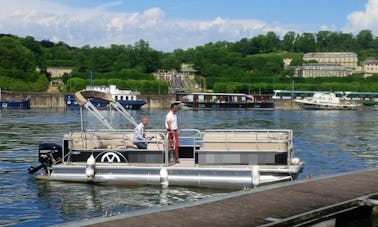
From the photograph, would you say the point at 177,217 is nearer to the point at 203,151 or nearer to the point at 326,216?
the point at 326,216

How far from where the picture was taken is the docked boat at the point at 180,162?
74.1 feet

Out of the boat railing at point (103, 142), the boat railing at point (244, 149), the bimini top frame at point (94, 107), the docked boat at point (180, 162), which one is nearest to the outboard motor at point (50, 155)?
the docked boat at point (180, 162)

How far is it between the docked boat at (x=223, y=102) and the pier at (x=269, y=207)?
137666 millimetres

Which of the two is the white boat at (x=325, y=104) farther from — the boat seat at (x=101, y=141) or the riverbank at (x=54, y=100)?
the boat seat at (x=101, y=141)

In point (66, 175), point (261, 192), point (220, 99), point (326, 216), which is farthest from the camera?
point (220, 99)

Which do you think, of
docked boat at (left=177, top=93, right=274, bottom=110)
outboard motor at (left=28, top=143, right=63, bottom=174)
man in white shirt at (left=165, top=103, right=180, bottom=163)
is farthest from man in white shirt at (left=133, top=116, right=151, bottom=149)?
docked boat at (left=177, top=93, right=274, bottom=110)

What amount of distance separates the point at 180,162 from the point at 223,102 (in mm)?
134499

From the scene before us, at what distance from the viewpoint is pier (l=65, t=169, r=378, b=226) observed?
44.3 feet

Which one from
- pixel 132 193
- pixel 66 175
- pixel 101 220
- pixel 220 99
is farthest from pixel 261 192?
pixel 220 99

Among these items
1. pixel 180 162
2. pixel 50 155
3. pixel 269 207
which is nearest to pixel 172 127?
pixel 180 162

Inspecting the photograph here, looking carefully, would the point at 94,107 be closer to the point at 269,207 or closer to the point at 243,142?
the point at 243,142

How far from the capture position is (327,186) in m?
18.2

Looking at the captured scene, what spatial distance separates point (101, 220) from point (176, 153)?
11.0 metres

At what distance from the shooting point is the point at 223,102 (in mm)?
158875
